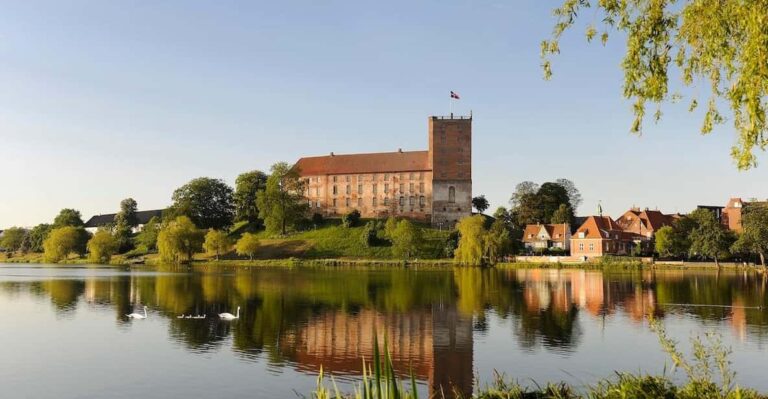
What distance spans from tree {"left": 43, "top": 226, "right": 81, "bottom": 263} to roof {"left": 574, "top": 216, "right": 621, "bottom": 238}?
74.1 metres

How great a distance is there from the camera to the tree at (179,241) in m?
82.6

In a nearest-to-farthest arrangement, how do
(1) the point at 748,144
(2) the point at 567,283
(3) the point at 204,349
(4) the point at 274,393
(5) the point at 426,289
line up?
(1) the point at 748,144 < (4) the point at 274,393 < (3) the point at 204,349 < (5) the point at 426,289 < (2) the point at 567,283

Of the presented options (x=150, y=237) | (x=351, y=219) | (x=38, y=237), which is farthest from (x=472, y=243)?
(x=38, y=237)

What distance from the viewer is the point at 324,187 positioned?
353ft

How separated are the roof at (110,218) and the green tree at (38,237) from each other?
12.9 metres

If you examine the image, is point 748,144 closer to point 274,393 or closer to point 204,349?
point 274,393

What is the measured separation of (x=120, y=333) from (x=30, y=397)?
9606 mm

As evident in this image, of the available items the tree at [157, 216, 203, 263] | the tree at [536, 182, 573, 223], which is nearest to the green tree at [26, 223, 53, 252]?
the tree at [157, 216, 203, 263]

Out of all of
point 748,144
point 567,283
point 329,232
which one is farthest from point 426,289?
point 329,232

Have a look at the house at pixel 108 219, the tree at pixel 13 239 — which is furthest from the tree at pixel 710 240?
the tree at pixel 13 239

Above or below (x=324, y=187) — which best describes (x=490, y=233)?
below

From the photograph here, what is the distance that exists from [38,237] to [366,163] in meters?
64.7

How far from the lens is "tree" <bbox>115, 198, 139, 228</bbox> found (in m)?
122

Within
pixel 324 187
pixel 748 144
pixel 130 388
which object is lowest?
pixel 130 388
